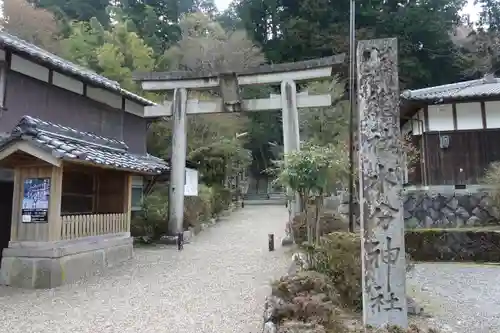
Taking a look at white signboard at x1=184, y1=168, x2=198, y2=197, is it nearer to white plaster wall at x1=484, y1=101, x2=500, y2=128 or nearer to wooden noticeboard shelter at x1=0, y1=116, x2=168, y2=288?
wooden noticeboard shelter at x1=0, y1=116, x2=168, y2=288

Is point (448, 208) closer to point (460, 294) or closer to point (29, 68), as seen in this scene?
point (460, 294)

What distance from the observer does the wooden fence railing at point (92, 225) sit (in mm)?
8500

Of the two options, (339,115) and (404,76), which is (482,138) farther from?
(404,76)

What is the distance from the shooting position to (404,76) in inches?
1135

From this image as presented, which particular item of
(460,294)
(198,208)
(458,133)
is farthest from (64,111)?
(458,133)

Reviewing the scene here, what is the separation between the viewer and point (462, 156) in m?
15.8

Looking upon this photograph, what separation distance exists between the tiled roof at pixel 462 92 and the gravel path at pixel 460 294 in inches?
287

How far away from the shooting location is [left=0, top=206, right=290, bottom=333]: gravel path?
17.7 feet

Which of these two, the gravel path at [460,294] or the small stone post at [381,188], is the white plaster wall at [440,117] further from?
the small stone post at [381,188]

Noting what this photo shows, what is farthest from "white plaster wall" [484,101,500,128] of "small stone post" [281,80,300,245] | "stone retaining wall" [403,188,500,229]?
"small stone post" [281,80,300,245]

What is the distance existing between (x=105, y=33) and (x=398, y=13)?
68.9ft

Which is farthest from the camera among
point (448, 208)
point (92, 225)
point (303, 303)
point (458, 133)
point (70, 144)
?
point (458, 133)

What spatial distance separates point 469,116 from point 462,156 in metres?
1.74

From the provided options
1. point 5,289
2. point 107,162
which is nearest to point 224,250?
point 107,162
